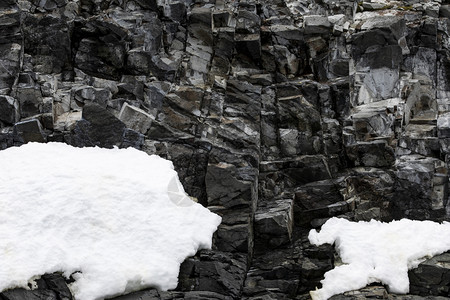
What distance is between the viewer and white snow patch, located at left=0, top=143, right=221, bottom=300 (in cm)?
1421

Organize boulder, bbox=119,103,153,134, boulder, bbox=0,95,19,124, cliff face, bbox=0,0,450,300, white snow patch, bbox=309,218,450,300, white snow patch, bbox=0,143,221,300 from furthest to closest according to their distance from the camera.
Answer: boulder, bbox=119,103,153,134
boulder, bbox=0,95,19,124
cliff face, bbox=0,0,450,300
white snow patch, bbox=309,218,450,300
white snow patch, bbox=0,143,221,300

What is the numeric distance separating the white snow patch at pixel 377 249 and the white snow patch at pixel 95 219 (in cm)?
451

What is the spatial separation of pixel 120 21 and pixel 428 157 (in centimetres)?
1716

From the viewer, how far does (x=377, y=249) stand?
16.3 m

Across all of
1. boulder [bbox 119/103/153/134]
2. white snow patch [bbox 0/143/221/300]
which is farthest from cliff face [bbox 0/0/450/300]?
white snow patch [bbox 0/143/221/300]

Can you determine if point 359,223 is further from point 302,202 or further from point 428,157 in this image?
point 428,157

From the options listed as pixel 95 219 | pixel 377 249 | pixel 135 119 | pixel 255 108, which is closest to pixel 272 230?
pixel 377 249

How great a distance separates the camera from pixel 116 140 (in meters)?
19.9

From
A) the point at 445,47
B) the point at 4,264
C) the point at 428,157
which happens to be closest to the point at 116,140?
the point at 4,264

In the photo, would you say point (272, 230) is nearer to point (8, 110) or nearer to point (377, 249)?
point (377, 249)

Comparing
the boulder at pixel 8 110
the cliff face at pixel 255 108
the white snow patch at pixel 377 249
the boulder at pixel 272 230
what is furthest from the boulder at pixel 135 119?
the white snow patch at pixel 377 249

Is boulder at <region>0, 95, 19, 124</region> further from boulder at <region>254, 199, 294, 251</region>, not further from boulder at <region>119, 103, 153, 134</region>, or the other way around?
boulder at <region>254, 199, 294, 251</region>

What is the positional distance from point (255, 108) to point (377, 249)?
8.95 meters

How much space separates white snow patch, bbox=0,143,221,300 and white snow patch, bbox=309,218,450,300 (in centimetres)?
451
